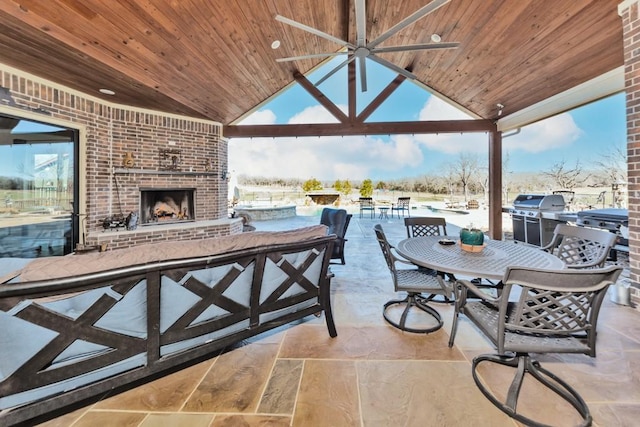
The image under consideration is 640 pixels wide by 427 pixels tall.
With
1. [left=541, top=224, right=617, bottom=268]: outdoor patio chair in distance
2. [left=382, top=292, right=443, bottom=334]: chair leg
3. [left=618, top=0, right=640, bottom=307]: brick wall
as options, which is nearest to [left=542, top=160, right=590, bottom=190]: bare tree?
[left=618, top=0, right=640, bottom=307]: brick wall

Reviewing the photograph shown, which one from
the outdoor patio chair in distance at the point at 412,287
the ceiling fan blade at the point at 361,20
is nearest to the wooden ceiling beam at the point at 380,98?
the ceiling fan blade at the point at 361,20

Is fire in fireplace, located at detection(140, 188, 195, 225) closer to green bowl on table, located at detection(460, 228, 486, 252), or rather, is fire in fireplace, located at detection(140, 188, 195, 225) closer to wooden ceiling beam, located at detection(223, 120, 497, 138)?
wooden ceiling beam, located at detection(223, 120, 497, 138)

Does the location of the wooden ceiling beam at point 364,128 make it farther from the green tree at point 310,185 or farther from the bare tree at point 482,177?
the green tree at point 310,185

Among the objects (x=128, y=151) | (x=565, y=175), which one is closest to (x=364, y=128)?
(x=128, y=151)

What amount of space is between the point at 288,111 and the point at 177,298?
22.1 feet

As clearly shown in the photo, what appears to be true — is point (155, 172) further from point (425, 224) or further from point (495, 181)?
point (495, 181)

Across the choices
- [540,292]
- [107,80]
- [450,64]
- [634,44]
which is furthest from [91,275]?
[450,64]

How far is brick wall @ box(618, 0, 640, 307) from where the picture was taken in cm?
237

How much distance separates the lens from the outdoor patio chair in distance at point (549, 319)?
1222 mm

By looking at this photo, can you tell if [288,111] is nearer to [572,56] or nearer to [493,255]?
[572,56]

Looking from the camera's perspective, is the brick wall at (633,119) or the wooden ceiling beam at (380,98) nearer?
the brick wall at (633,119)

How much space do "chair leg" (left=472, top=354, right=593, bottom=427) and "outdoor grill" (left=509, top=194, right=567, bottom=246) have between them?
3.80m

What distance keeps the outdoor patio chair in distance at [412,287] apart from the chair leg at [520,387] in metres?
0.53

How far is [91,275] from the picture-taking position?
3.82 ft
